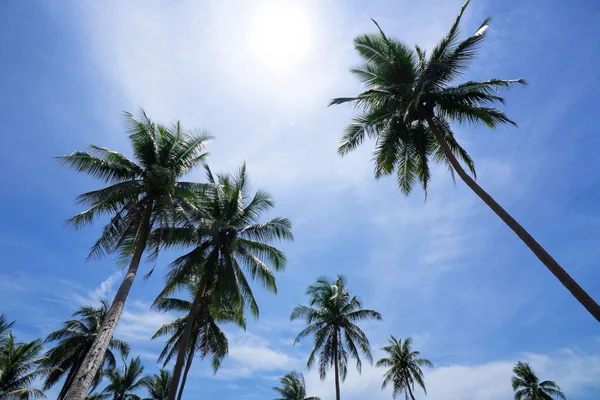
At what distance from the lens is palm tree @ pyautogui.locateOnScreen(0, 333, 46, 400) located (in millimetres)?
22984

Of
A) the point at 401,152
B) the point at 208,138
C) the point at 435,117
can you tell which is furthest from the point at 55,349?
the point at 435,117

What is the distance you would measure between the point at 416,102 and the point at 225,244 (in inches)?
422

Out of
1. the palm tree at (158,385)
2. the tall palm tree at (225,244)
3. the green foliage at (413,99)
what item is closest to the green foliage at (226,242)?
the tall palm tree at (225,244)

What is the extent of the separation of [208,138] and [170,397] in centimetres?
1067

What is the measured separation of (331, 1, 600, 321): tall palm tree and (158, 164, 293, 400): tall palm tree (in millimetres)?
5910

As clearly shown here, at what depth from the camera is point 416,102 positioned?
12.2m

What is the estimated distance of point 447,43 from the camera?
44.0 ft

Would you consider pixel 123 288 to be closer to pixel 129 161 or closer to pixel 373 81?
pixel 129 161

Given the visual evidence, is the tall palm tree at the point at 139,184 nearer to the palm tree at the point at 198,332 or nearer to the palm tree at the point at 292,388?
the palm tree at the point at 198,332

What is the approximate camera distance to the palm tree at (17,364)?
22984mm

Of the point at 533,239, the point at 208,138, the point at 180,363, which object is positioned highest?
the point at 208,138

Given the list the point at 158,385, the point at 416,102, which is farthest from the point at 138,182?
the point at 158,385

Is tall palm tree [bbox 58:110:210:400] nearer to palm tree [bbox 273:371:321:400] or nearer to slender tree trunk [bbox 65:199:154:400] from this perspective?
slender tree trunk [bbox 65:199:154:400]

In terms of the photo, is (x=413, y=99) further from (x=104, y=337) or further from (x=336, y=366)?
(x=336, y=366)
